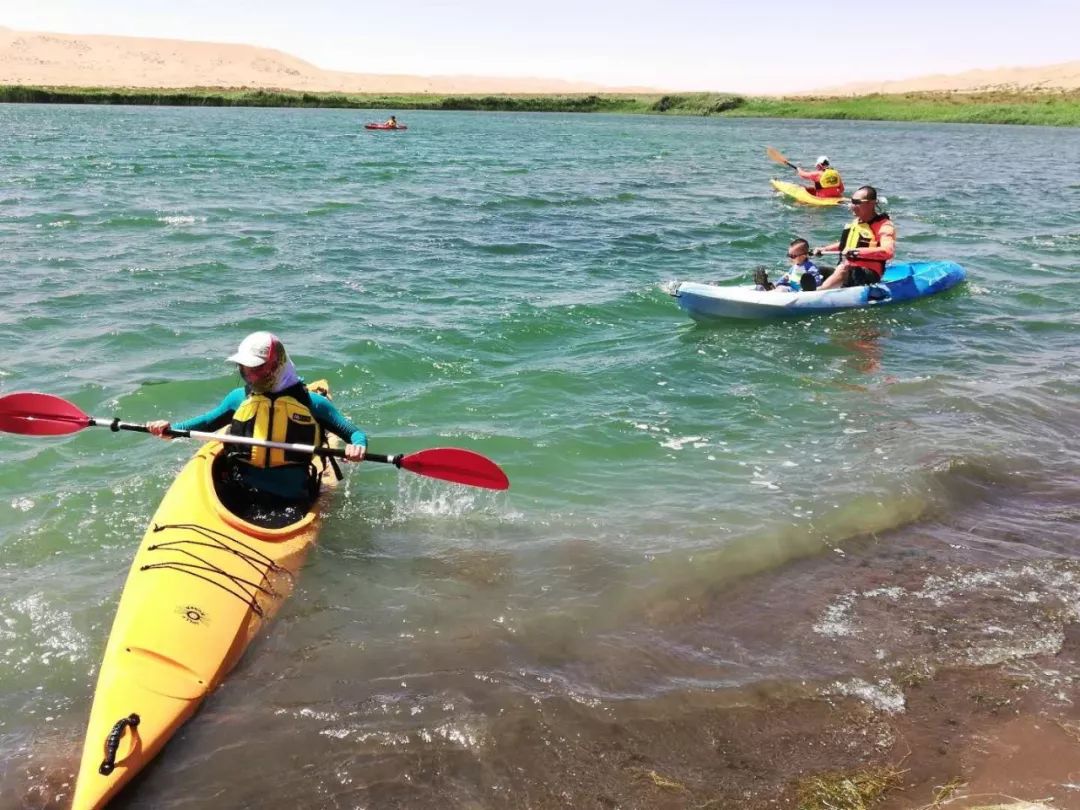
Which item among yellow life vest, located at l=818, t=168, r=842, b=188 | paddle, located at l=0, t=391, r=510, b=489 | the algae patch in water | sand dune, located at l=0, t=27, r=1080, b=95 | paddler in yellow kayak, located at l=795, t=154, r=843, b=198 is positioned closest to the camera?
the algae patch in water

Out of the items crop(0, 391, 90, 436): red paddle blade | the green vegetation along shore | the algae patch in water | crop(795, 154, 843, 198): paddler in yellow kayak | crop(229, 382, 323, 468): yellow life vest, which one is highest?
the green vegetation along shore

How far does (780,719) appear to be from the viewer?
13.0ft

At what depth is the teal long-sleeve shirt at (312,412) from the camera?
17.9 feet

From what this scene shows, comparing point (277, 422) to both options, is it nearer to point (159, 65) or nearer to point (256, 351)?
point (256, 351)

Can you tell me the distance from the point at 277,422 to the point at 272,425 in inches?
1.4

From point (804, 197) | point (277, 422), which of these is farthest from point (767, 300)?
point (804, 197)

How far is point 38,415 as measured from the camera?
19.2 feet

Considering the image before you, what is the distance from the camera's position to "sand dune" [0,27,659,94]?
4441 inches

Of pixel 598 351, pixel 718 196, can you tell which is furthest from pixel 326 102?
pixel 598 351

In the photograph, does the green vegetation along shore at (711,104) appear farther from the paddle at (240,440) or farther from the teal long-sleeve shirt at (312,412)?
the teal long-sleeve shirt at (312,412)

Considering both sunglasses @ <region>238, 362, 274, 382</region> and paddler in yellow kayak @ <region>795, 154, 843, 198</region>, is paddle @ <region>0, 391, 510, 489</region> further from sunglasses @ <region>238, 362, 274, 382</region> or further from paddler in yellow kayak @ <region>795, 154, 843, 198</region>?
paddler in yellow kayak @ <region>795, 154, 843, 198</region>

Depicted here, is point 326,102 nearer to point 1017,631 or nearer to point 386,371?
point 386,371

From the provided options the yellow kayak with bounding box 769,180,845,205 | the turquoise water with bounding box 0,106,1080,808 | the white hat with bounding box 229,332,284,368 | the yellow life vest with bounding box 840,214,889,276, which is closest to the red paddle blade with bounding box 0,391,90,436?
the turquoise water with bounding box 0,106,1080,808

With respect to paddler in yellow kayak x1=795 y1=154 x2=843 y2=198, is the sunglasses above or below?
below
